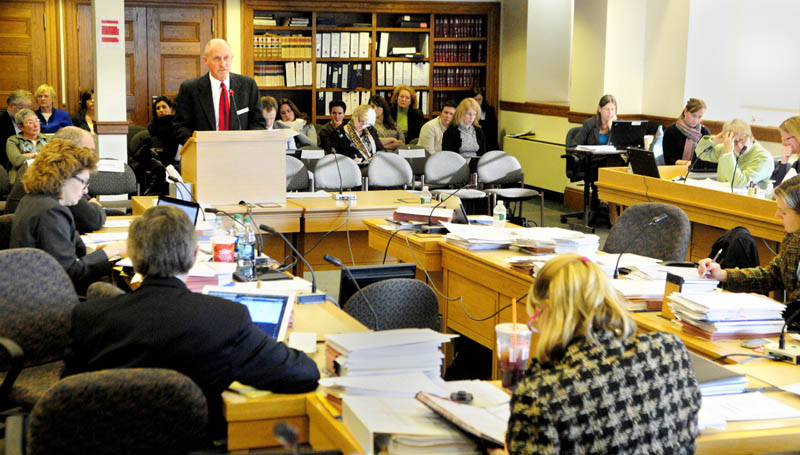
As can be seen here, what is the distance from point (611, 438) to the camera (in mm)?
1975

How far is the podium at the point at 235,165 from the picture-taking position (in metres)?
5.34

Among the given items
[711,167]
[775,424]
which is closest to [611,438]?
[775,424]

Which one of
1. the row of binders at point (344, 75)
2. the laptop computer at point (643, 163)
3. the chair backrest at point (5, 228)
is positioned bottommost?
the chair backrest at point (5, 228)

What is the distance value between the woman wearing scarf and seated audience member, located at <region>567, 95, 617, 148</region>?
221cm

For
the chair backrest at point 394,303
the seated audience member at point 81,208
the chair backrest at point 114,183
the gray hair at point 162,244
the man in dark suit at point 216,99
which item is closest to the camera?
the gray hair at point 162,244

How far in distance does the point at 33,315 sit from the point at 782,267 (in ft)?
9.35

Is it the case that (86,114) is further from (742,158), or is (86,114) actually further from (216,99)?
(742,158)

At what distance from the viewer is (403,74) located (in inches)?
472

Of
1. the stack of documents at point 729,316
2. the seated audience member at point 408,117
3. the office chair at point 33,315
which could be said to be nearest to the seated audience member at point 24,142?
the seated audience member at point 408,117

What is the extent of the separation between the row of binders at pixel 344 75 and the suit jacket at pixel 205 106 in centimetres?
532

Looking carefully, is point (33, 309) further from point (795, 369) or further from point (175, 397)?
point (795, 369)

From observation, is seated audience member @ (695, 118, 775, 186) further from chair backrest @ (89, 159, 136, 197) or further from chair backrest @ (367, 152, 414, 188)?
chair backrest @ (89, 159, 136, 197)

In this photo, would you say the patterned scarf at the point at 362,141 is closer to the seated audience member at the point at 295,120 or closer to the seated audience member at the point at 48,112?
the seated audience member at the point at 295,120

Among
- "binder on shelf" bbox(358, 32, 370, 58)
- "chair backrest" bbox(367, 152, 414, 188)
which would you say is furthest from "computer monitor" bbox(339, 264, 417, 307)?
"binder on shelf" bbox(358, 32, 370, 58)
